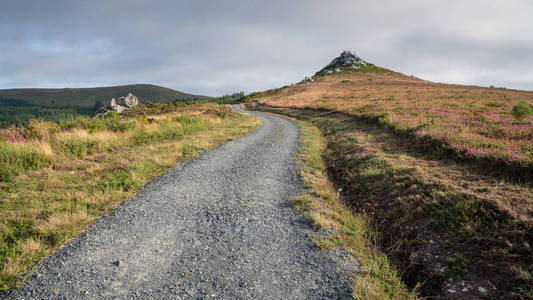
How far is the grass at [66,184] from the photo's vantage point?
4.03 metres

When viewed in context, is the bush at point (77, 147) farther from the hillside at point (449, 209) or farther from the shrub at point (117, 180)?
the hillside at point (449, 209)

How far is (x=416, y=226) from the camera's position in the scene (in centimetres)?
519

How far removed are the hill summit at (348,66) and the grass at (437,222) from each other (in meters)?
93.1

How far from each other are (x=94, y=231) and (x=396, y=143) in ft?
42.6

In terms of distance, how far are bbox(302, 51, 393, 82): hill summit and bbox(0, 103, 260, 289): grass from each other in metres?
92.0

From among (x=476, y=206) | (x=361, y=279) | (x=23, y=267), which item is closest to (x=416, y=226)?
(x=476, y=206)

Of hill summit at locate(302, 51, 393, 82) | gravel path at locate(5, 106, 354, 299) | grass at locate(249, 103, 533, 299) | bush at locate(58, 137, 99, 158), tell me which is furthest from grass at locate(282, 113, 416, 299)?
hill summit at locate(302, 51, 393, 82)

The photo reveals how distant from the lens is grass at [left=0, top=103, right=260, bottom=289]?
159 inches

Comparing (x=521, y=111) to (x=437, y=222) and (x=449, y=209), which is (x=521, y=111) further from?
(x=437, y=222)

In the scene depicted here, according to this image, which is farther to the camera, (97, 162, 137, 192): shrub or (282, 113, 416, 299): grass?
(97, 162, 137, 192): shrub

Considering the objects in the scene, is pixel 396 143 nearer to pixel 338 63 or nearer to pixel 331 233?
pixel 331 233

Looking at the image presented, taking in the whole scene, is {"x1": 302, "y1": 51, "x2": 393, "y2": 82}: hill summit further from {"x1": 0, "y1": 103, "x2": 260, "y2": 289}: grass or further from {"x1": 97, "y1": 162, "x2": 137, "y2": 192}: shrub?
{"x1": 97, "y1": 162, "x2": 137, "y2": 192}: shrub

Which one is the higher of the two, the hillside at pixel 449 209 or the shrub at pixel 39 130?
the shrub at pixel 39 130

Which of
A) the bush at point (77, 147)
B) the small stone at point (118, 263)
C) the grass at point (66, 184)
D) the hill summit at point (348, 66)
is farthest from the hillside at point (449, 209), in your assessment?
the hill summit at point (348, 66)
